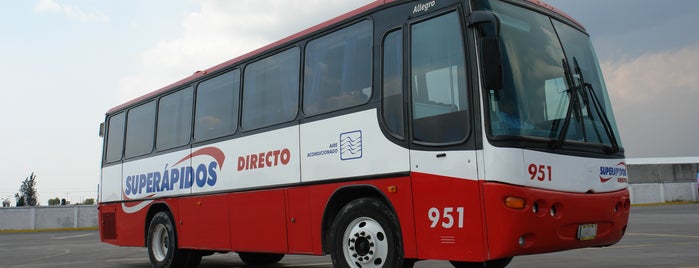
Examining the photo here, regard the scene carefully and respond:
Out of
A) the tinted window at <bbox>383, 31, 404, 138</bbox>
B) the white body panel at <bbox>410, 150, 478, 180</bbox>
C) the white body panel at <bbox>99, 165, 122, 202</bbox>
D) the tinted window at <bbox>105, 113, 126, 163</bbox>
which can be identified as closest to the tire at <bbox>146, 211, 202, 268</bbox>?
the white body panel at <bbox>99, 165, 122, 202</bbox>

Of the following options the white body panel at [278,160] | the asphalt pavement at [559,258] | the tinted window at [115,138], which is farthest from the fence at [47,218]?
the white body panel at [278,160]

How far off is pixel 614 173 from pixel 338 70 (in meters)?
3.36

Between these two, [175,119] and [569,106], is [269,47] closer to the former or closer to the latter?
[175,119]

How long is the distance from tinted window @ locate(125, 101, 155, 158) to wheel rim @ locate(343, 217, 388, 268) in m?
6.34

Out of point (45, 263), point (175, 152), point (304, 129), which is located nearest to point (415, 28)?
point (304, 129)

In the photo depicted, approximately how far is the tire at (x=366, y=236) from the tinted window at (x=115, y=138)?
769 centimetres

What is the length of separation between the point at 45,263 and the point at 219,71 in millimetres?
6083

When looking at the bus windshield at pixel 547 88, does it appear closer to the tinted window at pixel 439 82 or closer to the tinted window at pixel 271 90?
the tinted window at pixel 439 82

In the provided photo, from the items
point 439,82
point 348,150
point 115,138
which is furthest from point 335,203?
point 115,138

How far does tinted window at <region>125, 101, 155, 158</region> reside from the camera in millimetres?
12617

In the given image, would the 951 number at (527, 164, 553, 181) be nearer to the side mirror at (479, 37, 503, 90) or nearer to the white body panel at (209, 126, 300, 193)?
the side mirror at (479, 37, 503, 90)

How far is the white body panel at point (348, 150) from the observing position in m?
7.06

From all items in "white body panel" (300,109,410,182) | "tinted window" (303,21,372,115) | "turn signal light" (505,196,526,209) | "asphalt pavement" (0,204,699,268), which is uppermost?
"tinted window" (303,21,372,115)

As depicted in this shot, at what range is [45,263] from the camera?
1336 centimetres
